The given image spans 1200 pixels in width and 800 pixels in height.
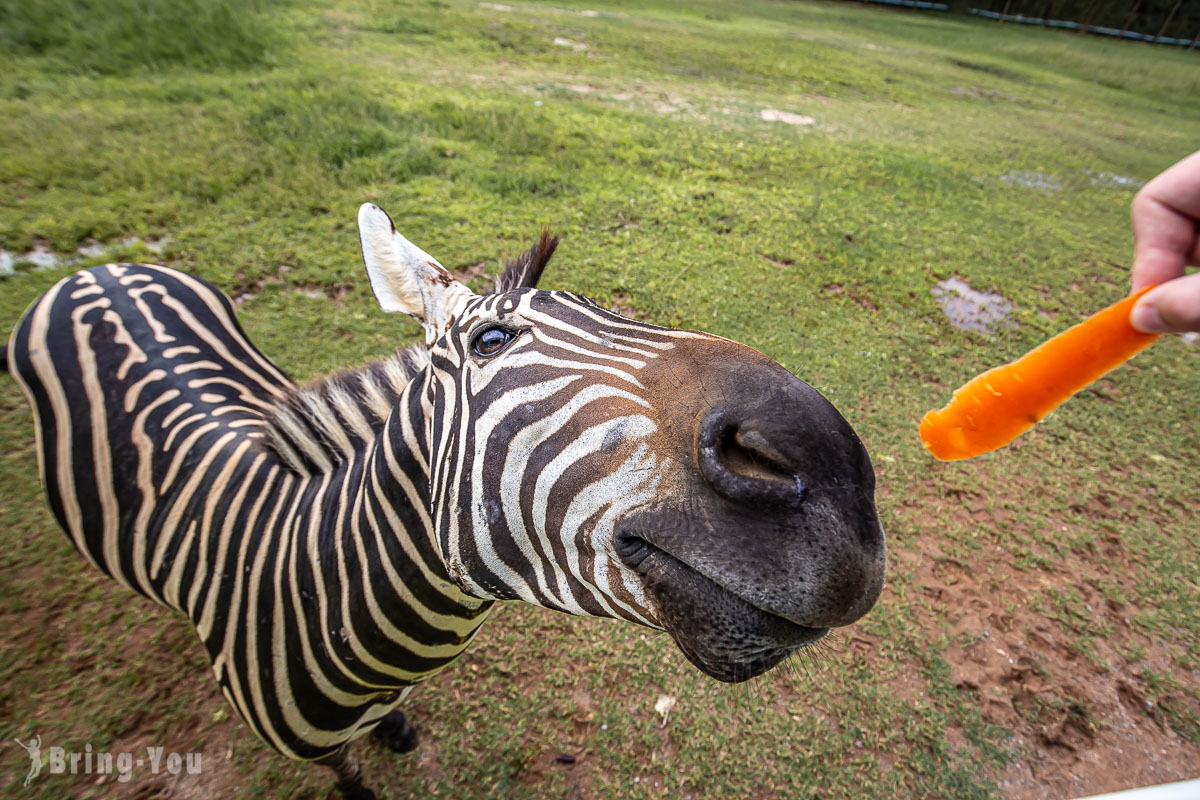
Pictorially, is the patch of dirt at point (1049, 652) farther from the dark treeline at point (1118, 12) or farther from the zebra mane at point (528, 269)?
the dark treeline at point (1118, 12)

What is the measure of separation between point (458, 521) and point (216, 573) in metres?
1.29

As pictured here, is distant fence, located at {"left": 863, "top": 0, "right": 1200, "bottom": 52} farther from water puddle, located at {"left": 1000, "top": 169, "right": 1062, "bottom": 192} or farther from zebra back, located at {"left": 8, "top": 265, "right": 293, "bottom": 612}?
zebra back, located at {"left": 8, "top": 265, "right": 293, "bottom": 612}

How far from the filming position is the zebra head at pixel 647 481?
1.01 meters

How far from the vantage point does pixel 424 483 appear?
A: 5.49 feet

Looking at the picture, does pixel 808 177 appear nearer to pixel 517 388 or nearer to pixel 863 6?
pixel 517 388

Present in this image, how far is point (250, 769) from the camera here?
8.84 feet

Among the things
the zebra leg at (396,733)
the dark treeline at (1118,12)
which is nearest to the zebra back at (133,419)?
the zebra leg at (396,733)

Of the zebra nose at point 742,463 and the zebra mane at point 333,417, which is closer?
the zebra nose at point 742,463

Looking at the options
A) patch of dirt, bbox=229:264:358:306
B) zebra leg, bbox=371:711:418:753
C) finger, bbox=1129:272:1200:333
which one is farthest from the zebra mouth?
patch of dirt, bbox=229:264:358:306

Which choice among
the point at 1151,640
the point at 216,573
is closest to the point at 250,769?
the point at 216,573

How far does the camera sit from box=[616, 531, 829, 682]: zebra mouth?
1.07m

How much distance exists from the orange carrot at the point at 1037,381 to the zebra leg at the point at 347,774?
2.72 meters

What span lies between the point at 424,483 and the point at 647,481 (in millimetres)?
Answer: 862

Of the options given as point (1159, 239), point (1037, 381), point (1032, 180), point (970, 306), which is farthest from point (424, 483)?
point (1032, 180)
